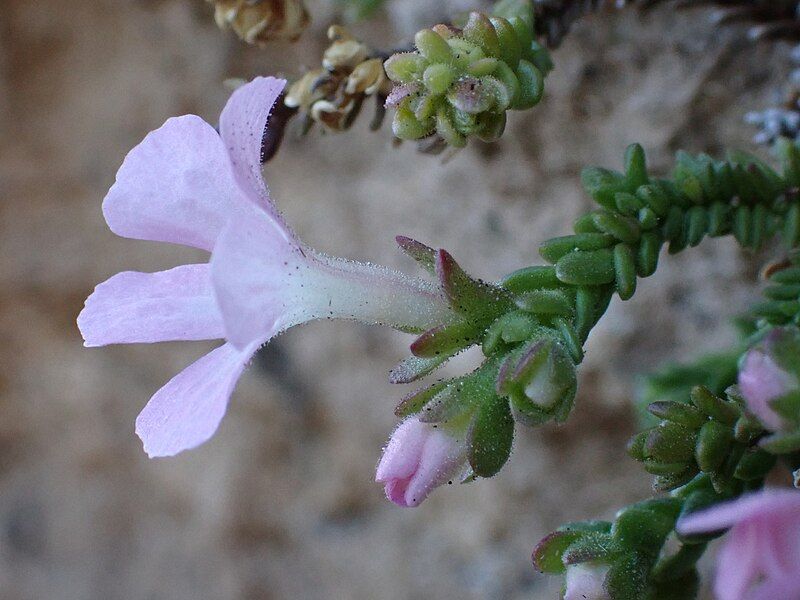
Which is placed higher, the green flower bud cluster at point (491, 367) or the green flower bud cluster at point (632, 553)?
the green flower bud cluster at point (491, 367)

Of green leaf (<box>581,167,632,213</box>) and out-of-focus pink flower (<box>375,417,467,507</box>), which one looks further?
green leaf (<box>581,167,632,213</box>)

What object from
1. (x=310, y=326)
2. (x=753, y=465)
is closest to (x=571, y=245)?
(x=753, y=465)

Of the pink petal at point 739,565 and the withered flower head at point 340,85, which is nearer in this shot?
the pink petal at point 739,565

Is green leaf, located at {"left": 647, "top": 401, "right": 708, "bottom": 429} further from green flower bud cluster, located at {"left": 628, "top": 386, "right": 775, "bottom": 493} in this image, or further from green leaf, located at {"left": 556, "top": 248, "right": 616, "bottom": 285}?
green leaf, located at {"left": 556, "top": 248, "right": 616, "bottom": 285}

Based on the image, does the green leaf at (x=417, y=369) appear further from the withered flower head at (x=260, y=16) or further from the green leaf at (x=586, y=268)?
the withered flower head at (x=260, y=16)

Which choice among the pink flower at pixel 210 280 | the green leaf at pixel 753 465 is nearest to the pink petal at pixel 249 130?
the pink flower at pixel 210 280

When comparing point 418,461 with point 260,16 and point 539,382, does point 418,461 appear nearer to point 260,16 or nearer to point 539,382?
point 539,382

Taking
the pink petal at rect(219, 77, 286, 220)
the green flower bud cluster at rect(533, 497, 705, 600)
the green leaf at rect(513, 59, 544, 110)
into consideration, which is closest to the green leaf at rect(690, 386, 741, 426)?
the green flower bud cluster at rect(533, 497, 705, 600)
